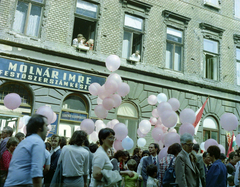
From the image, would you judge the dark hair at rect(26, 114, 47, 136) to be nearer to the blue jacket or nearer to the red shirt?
the red shirt

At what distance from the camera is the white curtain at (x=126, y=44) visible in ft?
39.2

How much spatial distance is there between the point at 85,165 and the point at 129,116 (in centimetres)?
749

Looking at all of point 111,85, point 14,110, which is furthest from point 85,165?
point 14,110

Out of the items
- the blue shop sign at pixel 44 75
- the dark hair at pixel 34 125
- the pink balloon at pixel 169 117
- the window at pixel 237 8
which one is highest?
the window at pixel 237 8

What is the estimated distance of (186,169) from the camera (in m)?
3.86

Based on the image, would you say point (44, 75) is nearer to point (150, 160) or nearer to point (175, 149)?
point (150, 160)

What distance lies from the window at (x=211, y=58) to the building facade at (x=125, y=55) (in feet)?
0.19

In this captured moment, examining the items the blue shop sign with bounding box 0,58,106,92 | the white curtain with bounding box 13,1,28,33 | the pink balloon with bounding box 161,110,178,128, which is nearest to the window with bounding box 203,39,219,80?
the blue shop sign with bounding box 0,58,106,92

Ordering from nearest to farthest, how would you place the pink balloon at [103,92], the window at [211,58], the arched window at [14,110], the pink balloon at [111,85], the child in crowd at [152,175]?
the child in crowd at [152,175], the pink balloon at [111,85], the pink balloon at [103,92], the arched window at [14,110], the window at [211,58]

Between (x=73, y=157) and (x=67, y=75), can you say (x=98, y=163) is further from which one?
(x=67, y=75)

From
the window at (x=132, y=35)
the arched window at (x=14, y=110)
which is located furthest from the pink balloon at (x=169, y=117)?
the window at (x=132, y=35)

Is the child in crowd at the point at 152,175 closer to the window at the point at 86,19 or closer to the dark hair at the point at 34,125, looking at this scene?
the dark hair at the point at 34,125

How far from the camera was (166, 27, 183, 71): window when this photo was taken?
517 inches

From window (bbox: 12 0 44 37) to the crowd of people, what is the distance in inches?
223
